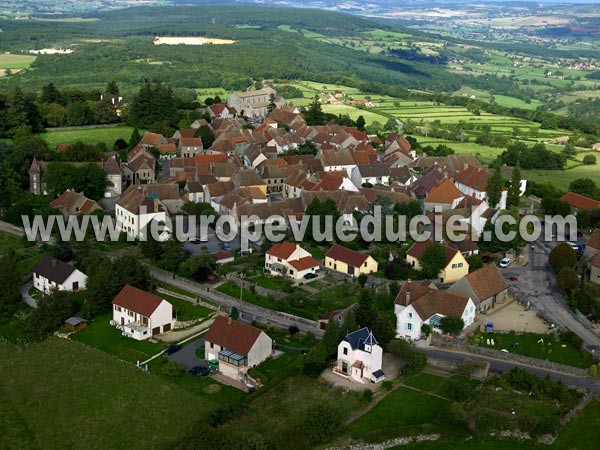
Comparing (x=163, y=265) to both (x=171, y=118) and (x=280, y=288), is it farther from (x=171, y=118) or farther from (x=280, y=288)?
(x=171, y=118)

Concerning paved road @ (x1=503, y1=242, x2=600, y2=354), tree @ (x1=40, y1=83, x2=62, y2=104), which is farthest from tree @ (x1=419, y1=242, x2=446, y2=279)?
tree @ (x1=40, y1=83, x2=62, y2=104)

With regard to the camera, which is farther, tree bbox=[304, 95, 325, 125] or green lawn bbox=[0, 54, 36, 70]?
green lawn bbox=[0, 54, 36, 70]

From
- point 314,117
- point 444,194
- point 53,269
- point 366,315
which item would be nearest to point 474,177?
point 444,194

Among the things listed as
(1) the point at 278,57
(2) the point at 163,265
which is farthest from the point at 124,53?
(2) the point at 163,265

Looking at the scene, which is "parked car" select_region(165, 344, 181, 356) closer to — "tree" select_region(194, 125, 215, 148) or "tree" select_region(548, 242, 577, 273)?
"tree" select_region(548, 242, 577, 273)

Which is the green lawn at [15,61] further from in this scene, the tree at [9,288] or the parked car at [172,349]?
the parked car at [172,349]

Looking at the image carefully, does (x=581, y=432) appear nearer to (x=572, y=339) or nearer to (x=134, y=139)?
(x=572, y=339)

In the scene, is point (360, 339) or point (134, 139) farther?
point (134, 139)
